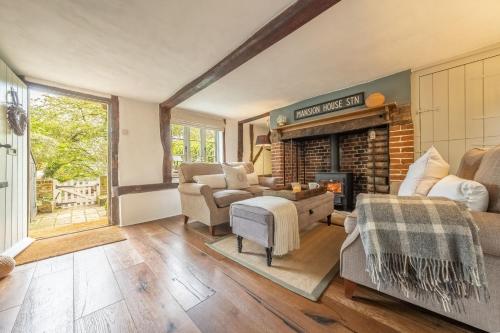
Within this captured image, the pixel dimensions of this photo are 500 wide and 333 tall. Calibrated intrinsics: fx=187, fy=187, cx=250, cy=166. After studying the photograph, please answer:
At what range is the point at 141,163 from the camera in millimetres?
3246

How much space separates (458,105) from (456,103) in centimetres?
3

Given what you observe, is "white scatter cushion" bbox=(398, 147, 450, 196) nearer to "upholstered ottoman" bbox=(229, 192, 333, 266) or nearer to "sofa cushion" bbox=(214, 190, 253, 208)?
"upholstered ottoman" bbox=(229, 192, 333, 266)

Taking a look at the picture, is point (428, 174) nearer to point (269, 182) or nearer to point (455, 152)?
point (455, 152)

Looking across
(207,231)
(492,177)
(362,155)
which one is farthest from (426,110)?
(207,231)

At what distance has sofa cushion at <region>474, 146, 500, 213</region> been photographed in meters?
0.95

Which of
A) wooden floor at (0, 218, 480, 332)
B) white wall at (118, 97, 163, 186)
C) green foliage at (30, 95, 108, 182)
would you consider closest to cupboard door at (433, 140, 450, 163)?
wooden floor at (0, 218, 480, 332)

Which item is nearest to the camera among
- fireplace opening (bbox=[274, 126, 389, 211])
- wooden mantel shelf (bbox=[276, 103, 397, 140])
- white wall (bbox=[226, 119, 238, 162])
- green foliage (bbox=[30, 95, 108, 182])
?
wooden mantel shelf (bbox=[276, 103, 397, 140])

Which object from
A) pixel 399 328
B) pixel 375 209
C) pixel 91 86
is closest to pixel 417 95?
pixel 375 209

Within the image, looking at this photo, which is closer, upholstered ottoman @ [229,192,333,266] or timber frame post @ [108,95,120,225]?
upholstered ottoman @ [229,192,333,266]

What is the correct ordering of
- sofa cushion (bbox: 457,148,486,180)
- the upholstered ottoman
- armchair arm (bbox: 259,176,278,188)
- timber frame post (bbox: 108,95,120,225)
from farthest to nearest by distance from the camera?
armchair arm (bbox: 259,176,278,188)
timber frame post (bbox: 108,95,120,225)
the upholstered ottoman
sofa cushion (bbox: 457,148,486,180)

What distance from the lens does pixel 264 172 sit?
5141 millimetres

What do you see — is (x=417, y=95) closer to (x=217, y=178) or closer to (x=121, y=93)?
(x=217, y=178)

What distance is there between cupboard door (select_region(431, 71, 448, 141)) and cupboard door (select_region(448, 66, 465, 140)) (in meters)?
0.04

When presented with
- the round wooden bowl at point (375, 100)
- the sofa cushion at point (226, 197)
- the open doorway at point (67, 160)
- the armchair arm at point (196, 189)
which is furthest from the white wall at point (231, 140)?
the round wooden bowl at point (375, 100)
